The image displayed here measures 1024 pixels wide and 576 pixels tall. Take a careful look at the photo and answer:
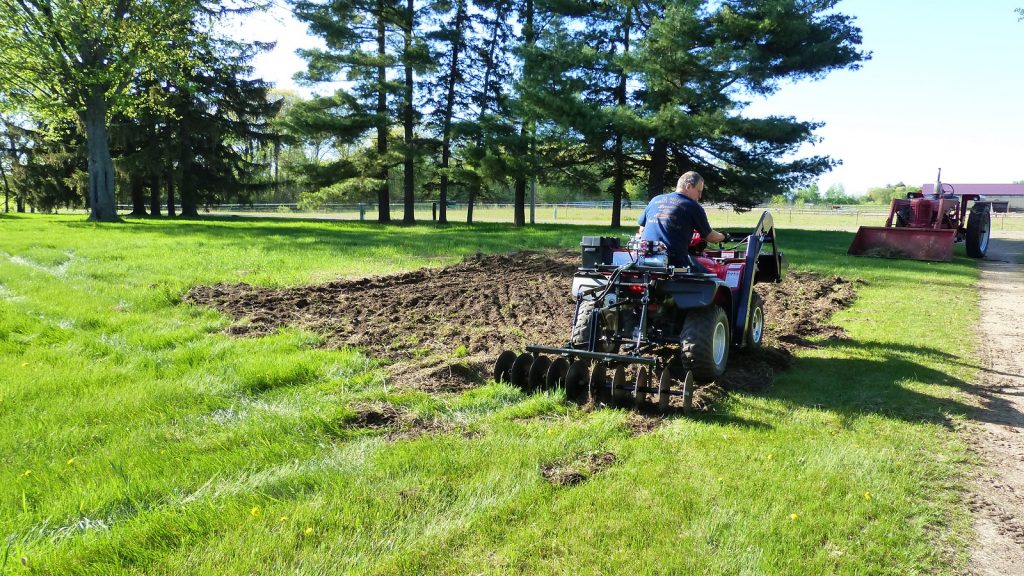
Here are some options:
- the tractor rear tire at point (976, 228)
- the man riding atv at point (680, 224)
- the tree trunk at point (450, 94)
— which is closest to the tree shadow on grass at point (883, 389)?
the man riding atv at point (680, 224)

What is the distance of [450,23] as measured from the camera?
2739 centimetres

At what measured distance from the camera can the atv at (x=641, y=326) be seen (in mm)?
4543

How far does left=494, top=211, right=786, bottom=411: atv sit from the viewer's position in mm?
4543

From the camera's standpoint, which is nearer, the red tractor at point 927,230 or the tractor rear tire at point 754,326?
the tractor rear tire at point 754,326

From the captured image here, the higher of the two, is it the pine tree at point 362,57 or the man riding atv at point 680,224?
the pine tree at point 362,57

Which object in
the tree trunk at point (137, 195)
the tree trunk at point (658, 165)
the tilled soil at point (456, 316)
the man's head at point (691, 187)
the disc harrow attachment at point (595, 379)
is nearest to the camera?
the disc harrow attachment at point (595, 379)

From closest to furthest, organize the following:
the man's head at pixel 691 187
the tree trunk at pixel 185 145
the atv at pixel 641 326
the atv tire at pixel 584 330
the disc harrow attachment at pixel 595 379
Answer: the disc harrow attachment at pixel 595 379 < the atv at pixel 641 326 < the atv tire at pixel 584 330 < the man's head at pixel 691 187 < the tree trunk at pixel 185 145

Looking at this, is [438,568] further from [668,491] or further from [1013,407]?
[1013,407]

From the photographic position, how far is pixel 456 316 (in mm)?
7648

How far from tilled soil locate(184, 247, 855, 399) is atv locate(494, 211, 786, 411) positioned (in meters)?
0.37

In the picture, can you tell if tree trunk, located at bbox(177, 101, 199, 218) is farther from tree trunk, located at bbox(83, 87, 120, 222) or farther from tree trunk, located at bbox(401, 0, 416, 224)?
tree trunk, located at bbox(401, 0, 416, 224)

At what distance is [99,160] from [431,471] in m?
25.7

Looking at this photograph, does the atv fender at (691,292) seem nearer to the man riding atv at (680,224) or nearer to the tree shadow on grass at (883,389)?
the man riding atv at (680,224)

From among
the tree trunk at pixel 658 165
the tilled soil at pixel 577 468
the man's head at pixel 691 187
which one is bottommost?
the tilled soil at pixel 577 468
